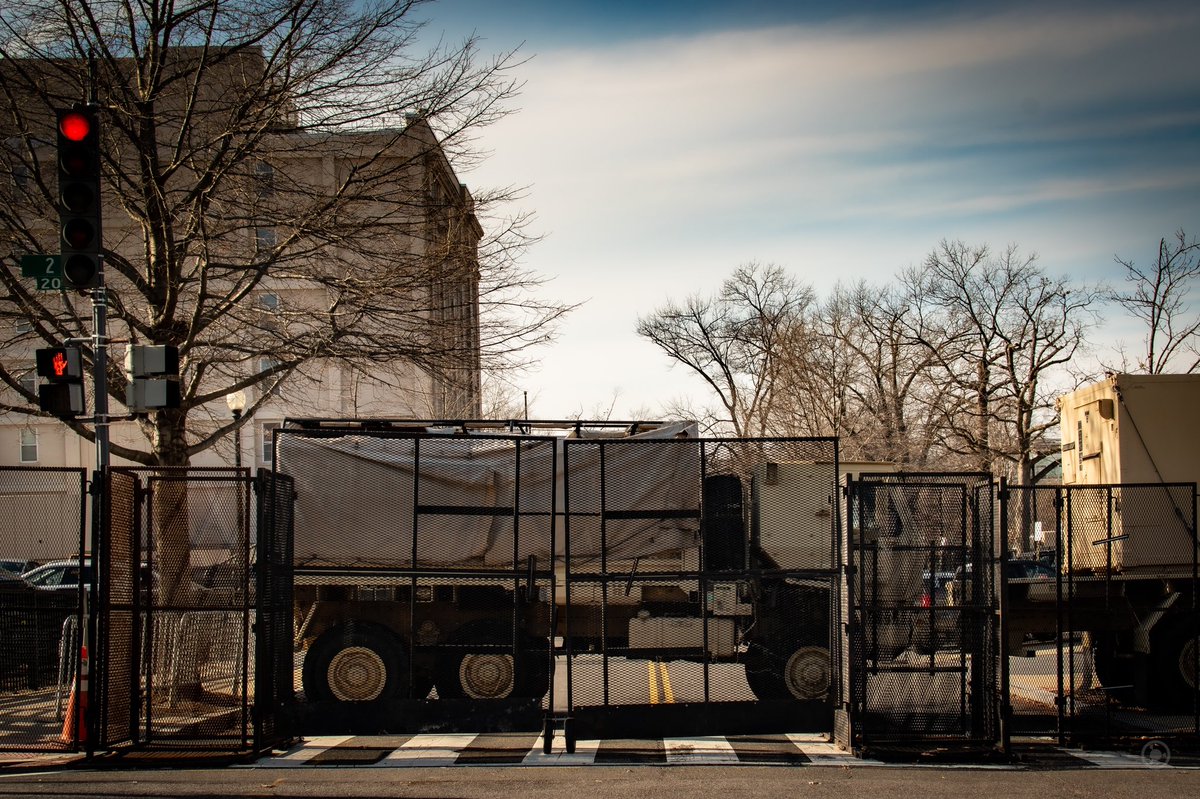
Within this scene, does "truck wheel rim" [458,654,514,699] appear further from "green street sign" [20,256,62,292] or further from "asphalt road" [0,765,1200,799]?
"green street sign" [20,256,62,292]

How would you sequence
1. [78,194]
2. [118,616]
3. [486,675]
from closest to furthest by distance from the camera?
[118,616] < [78,194] < [486,675]

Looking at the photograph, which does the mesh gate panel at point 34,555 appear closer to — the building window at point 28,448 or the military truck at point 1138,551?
the military truck at point 1138,551

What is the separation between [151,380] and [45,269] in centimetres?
152

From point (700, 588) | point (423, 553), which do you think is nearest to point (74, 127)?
point (423, 553)

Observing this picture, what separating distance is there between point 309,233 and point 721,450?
6187 mm

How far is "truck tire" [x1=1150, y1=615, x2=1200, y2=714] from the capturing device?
45.7 feet

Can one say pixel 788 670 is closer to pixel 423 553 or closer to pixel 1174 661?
pixel 423 553

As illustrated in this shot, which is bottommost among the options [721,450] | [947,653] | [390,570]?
[947,653]

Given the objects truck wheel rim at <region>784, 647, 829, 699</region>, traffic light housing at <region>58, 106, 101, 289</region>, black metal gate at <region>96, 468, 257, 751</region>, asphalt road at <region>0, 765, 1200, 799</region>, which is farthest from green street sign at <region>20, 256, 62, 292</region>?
truck wheel rim at <region>784, 647, 829, 699</region>

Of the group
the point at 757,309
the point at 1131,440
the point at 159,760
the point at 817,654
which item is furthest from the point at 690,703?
the point at 757,309

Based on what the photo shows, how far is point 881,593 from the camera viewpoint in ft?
38.7

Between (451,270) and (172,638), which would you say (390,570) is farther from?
(451,270)

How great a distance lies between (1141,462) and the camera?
49.7 ft

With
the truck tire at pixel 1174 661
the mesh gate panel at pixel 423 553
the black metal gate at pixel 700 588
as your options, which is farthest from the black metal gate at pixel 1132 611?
the mesh gate panel at pixel 423 553
